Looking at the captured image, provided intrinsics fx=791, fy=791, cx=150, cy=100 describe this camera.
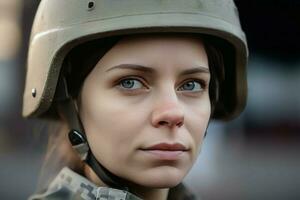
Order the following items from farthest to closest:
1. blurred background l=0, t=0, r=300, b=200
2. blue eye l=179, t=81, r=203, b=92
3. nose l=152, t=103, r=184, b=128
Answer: blurred background l=0, t=0, r=300, b=200 < blue eye l=179, t=81, r=203, b=92 < nose l=152, t=103, r=184, b=128

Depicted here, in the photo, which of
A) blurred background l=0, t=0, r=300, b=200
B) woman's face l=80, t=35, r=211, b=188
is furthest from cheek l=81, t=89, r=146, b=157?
blurred background l=0, t=0, r=300, b=200

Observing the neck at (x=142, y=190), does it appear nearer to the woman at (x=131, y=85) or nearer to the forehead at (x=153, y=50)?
the woman at (x=131, y=85)

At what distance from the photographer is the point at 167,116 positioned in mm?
1850

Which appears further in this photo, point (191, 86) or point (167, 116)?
point (191, 86)

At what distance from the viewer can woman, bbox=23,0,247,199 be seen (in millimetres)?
1889

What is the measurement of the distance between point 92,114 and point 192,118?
25 cm

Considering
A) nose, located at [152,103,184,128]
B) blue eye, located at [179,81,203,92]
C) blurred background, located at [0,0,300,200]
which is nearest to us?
nose, located at [152,103,184,128]

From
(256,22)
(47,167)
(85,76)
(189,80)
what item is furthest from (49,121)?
(256,22)

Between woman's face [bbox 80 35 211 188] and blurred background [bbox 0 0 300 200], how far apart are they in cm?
411

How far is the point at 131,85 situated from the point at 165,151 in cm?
18

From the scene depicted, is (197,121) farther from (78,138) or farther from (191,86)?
(78,138)

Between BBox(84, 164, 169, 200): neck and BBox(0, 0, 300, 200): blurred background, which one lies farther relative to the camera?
BBox(0, 0, 300, 200): blurred background

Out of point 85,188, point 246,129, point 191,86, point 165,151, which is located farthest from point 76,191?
point 246,129

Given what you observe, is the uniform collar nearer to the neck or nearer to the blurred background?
the neck
